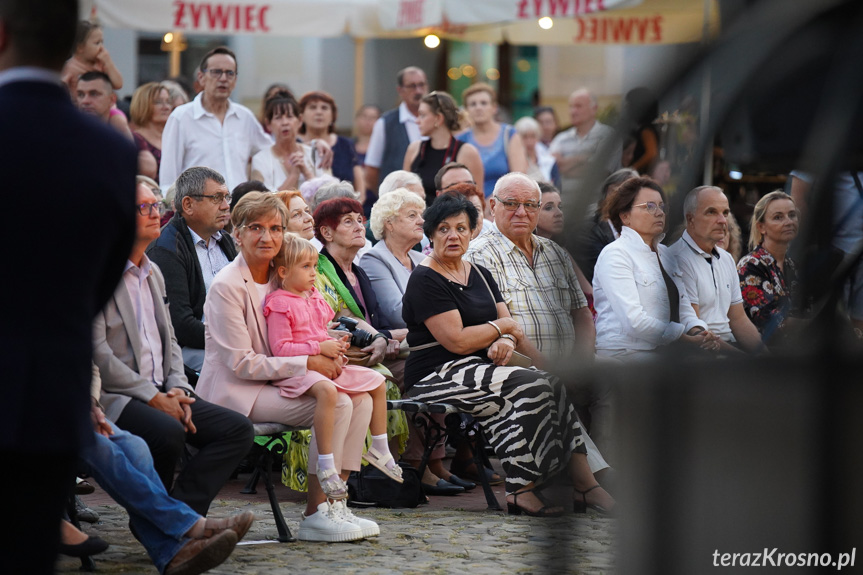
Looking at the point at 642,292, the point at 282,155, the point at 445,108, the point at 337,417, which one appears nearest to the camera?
the point at 642,292

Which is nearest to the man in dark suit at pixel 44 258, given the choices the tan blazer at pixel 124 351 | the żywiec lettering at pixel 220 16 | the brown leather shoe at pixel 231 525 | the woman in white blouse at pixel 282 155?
the brown leather shoe at pixel 231 525

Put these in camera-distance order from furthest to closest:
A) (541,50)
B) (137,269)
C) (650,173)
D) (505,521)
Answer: (541,50)
(505,521)
(137,269)
(650,173)

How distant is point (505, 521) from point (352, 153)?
475 cm

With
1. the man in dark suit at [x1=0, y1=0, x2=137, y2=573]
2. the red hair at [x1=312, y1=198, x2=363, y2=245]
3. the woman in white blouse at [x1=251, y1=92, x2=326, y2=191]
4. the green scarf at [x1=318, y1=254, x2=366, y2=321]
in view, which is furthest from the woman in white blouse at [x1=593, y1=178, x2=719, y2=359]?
the woman in white blouse at [x1=251, y1=92, x2=326, y2=191]

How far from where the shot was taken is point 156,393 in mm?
5273

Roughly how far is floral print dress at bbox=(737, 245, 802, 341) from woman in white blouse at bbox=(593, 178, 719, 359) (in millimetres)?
96

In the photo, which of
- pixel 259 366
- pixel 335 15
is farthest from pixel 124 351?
pixel 335 15

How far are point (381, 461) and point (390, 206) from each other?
1.94 meters

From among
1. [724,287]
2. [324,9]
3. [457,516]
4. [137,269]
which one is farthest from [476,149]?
[724,287]

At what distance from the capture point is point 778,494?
223 centimetres

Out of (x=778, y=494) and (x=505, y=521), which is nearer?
(x=778, y=494)

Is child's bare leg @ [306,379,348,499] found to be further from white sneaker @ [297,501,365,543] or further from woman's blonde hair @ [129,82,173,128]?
woman's blonde hair @ [129,82,173,128]

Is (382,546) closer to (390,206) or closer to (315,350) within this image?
(315,350)

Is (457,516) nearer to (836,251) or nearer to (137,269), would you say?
(137,269)
